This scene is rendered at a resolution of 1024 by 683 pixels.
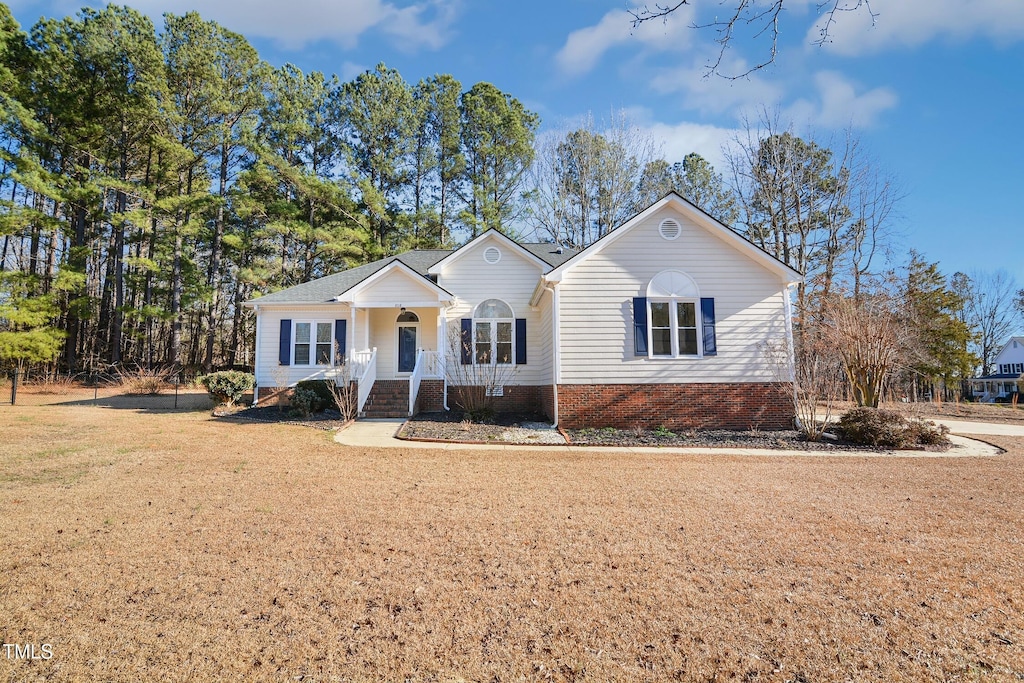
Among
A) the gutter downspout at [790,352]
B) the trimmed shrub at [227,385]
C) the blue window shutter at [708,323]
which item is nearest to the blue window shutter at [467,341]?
the blue window shutter at [708,323]

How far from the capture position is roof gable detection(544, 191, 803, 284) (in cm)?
1259

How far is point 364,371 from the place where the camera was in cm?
1516

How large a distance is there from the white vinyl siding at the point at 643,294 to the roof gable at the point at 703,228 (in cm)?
12

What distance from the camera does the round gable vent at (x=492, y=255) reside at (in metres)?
16.7

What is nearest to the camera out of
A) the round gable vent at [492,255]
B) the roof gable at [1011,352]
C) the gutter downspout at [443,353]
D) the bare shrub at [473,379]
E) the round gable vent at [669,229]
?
the round gable vent at [669,229]

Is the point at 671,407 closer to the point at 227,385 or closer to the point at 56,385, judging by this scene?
the point at 227,385

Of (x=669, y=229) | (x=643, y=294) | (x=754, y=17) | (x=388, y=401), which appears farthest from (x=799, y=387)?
(x=388, y=401)

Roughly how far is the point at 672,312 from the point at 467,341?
21.4 feet

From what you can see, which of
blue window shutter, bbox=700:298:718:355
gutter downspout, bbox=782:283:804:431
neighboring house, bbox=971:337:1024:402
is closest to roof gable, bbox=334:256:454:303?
blue window shutter, bbox=700:298:718:355

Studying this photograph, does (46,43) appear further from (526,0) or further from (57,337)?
(526,0)

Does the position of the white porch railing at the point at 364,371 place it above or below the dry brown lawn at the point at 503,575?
above

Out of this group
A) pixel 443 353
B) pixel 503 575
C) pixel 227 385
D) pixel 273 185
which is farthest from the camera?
pixel 273 185

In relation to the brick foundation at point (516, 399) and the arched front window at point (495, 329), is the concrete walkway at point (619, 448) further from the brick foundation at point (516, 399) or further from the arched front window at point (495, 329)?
the arched front window at point (495, 329)

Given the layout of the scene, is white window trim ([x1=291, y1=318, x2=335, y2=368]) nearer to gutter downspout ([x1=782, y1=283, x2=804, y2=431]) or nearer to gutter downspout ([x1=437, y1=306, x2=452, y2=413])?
gutter downspout ([x1=437, y1=306, x2=452, y2=413])
